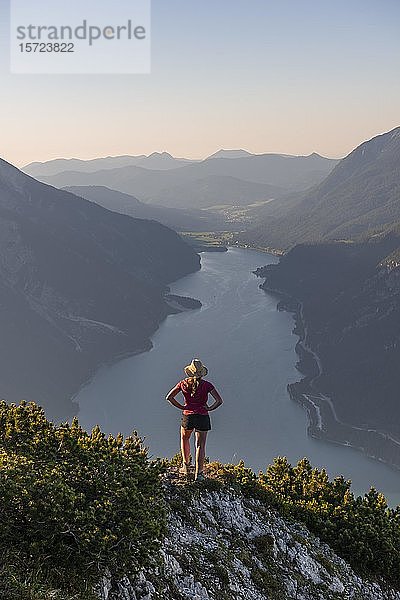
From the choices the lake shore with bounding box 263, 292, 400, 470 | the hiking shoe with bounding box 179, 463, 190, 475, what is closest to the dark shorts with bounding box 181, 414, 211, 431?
the hiking shoe with bounding box 179, 463, 190, 475

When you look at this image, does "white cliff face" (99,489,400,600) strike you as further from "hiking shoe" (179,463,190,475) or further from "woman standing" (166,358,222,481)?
"woman standing" (166,358,222,481)

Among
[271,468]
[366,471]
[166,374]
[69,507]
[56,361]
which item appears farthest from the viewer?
[56,361]

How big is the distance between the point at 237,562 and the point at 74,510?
428cm

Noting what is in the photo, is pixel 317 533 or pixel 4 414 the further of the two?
pixel 317 533

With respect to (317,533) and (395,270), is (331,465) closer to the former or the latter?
(317,533)

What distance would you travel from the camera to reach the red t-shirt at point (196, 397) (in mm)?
12016

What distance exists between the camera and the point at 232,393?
101 metres

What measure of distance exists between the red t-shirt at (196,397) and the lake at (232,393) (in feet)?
175

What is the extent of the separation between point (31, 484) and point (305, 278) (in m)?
192

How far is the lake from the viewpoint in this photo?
3278 inches

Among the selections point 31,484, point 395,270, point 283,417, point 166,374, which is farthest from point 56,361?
point 31,484

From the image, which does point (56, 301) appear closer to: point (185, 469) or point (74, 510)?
point (185, 469)

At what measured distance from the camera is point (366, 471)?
82125 millimetres

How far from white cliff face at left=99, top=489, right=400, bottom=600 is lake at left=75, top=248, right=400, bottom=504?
168ft
